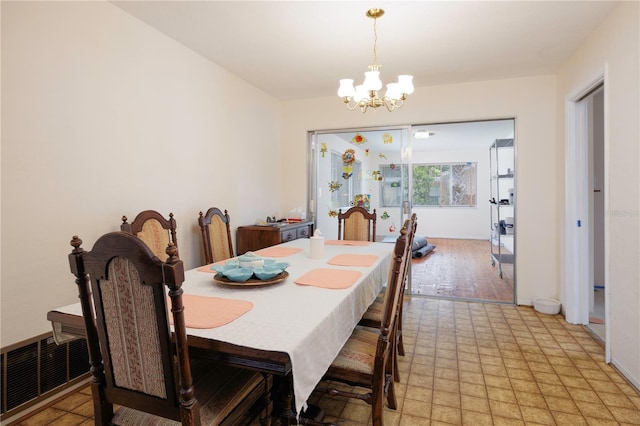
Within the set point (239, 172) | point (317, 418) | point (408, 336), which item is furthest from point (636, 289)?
point (239, 172)

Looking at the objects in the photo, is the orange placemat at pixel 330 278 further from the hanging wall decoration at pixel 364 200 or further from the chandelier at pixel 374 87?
the hanging wall decoration at pixel 364 200

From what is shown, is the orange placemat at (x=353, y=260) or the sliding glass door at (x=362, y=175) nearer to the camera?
the orange placemat at (x=353, y=260)

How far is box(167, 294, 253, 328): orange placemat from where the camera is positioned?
124cm

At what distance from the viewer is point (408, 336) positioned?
2.97 m

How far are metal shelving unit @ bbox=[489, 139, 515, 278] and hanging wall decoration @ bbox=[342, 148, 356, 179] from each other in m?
1.98

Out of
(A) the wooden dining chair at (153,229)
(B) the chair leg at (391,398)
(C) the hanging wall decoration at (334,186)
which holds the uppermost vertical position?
(C) the hanging wall decoration at (334,186)

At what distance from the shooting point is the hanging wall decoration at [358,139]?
4445mm

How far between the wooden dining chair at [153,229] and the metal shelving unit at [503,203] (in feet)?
11.9

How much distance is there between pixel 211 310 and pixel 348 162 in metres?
3.45

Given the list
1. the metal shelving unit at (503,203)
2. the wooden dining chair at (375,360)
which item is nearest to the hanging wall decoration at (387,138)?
the metal shelving unit at (503,203)

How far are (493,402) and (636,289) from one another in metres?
1.13

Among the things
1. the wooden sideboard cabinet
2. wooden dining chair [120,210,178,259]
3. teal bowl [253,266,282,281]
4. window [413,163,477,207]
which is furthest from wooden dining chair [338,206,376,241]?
window [413,163,477,207]

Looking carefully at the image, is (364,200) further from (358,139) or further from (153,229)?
(153,229)

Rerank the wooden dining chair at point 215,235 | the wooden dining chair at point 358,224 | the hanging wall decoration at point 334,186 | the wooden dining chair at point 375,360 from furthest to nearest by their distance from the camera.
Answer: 1. the hanging wall decoration at point 334,186
2. the wooden dining chair at point 358,224
3. the wooden dining chair at point 215,235
4. the wooden dining chair at point 375,360
